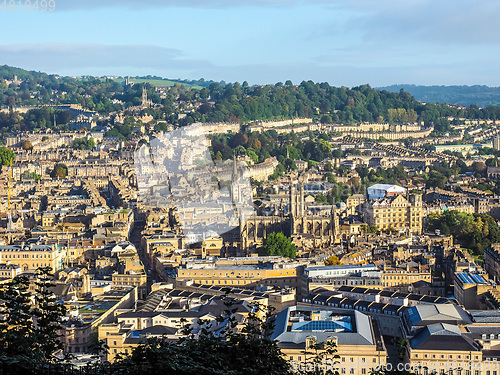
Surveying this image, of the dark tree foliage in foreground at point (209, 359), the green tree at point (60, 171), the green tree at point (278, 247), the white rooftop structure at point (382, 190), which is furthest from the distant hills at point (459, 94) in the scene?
the dark tree foliage in foreground at point (209, 359)

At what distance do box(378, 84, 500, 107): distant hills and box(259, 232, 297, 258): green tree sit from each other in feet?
424

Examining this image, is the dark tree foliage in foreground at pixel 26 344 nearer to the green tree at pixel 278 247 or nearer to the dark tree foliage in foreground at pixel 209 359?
the dark tree foliage in foreground at pixel 209 359

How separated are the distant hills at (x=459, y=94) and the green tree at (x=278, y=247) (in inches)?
5084

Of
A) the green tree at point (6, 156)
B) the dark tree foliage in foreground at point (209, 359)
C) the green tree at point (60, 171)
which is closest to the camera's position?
the dark tree foliage in foreground at point (209, 359)

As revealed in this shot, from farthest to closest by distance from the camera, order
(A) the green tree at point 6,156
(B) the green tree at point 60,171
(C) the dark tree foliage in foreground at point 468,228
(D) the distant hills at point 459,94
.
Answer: (D) the distant hills at point 459,94, (A) the green tree at point 6,156, (B) the green tree at point 60,171, (C) the dark tree foliage in foreground at point 468,228

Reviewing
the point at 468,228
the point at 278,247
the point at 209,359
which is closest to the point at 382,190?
the point at 468,228

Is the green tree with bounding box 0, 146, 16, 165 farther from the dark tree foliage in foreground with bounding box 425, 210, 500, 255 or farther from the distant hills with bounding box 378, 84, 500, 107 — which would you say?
the distant hills with bounding box 378, 84, 500, 107

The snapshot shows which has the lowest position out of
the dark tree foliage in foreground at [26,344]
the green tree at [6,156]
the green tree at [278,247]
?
the green tree at [278,247]

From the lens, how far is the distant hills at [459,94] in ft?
549

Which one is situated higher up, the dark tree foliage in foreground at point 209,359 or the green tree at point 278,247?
the dark tree foliage in foreground at point 209,359

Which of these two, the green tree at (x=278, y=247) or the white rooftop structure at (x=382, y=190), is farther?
the white rooftop structure at (x=382, y=190)

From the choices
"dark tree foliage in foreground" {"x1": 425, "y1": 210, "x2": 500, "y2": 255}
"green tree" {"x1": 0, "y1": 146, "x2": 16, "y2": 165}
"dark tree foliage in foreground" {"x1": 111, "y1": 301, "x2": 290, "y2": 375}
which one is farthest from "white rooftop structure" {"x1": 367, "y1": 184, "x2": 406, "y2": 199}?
"dark tree foliage in foreground" {"x1": 111, "y1": 301, "x2": 290, "y2": 375}

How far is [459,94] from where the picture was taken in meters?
184

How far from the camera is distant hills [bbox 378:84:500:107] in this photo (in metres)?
167
